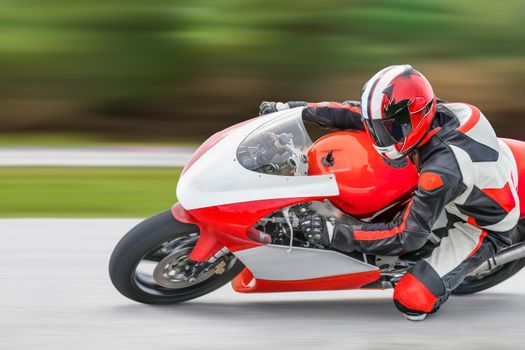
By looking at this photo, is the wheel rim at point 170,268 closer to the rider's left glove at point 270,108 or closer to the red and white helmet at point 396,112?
the rider's left glove at point 270,108

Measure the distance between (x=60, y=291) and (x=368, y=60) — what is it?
646cm

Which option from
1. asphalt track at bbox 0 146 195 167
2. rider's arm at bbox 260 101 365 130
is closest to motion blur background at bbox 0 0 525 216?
asphalt track at bbox 0 146 195 167

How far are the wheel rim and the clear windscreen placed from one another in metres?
0.44

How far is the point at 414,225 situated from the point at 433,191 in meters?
0.19

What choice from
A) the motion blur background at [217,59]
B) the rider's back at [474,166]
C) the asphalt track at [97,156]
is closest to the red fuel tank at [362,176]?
the rider's back at [474,166]

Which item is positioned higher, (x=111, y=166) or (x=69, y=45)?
(x=69, y=45)

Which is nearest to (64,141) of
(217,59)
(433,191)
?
(217,59)

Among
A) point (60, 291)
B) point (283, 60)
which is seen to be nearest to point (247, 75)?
point (283, 60)

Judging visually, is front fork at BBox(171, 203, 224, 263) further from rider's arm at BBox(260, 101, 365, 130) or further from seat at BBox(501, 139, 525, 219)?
seat at BBox(501, 139, 525, 219)

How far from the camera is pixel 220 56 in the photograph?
10.4 metres

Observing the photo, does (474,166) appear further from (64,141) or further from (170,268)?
(64,141)

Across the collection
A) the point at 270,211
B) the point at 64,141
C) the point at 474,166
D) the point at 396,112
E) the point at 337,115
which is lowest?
the point at 64,141

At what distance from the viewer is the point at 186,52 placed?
10.5 m

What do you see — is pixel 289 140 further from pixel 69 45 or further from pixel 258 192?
pixel 69 45
